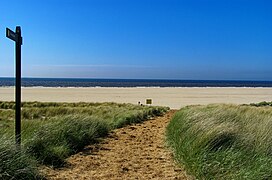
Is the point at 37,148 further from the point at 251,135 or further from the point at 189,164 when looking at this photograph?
the point at 251,135

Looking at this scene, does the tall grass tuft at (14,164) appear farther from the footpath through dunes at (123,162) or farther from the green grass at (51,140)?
the footpath through dunes at (123,162)

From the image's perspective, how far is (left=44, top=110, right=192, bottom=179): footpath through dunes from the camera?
575cm

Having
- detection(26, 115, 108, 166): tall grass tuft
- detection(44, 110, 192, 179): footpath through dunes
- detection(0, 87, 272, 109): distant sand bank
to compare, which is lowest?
detection(0, 87, 272, 109): distant sand bank

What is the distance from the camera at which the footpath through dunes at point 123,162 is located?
5.75 metres

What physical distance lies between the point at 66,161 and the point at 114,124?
5655mm

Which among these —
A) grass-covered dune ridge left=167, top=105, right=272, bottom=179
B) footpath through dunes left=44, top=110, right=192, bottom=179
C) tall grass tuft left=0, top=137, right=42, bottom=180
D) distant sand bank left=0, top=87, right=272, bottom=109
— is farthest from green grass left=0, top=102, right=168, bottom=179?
distant sand bank left=0, top=87, right=272, bottom=109

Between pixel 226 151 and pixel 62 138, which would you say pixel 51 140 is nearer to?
pixel 62 138

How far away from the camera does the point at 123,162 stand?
22.1 feet

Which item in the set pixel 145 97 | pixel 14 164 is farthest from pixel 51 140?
pixel 145 97

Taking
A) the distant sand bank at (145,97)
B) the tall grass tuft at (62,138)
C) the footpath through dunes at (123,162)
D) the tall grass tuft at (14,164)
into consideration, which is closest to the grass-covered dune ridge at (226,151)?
the footpath through dunes at (123,162)

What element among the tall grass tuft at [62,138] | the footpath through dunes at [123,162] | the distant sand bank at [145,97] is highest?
the tall grass tuft at [62,138]

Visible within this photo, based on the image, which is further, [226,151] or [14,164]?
[226,151]

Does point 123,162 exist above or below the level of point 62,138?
below

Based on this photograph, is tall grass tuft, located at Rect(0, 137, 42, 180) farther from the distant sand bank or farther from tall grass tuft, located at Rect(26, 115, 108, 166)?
the distant sand bank
